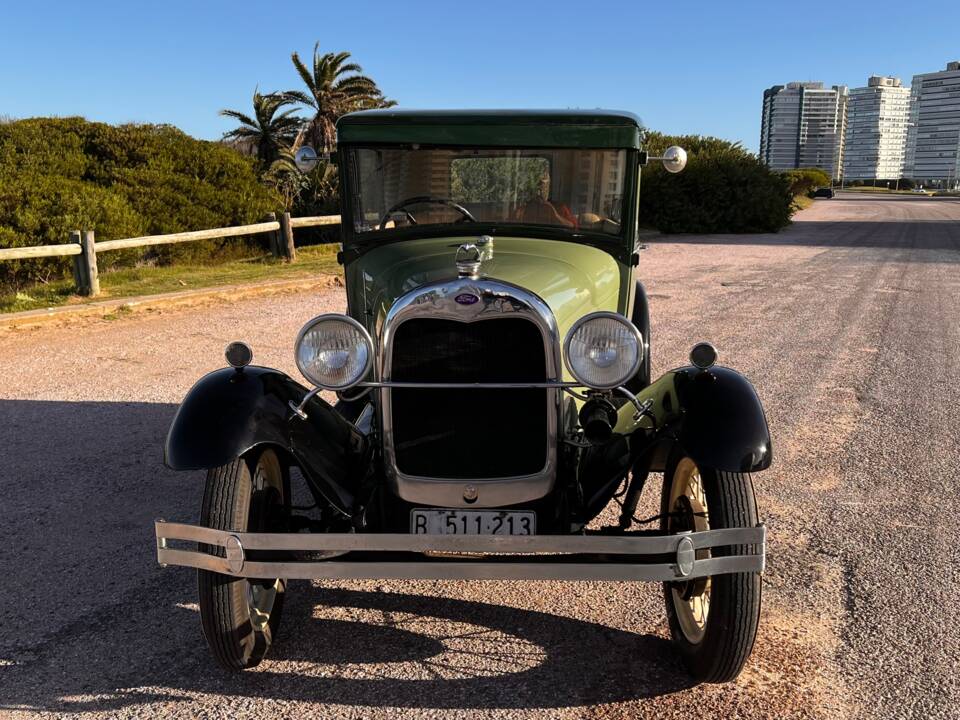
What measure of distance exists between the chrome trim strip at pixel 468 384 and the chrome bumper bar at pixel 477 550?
0.37 meters

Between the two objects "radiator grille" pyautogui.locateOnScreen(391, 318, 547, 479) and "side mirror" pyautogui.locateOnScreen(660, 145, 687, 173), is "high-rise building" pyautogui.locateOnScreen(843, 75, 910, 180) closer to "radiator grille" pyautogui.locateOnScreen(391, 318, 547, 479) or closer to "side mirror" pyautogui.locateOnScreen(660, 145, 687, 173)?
"side mirror" pyautogui.locateOnScreen(660, 145, 687, 173)

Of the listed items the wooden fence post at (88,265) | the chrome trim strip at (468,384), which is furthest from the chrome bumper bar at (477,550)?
the wooden fence post at (88,265)

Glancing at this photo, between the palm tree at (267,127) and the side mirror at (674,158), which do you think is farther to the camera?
the palm tree at (267,127)

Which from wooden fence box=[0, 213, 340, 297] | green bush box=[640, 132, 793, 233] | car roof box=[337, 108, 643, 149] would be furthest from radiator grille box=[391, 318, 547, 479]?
green bush box=[640, 132, 793, 233]

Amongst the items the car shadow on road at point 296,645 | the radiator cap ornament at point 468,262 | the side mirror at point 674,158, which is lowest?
the car shadow on road at point 296,645

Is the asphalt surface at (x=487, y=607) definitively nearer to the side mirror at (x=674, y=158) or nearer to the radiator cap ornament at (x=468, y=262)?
the radiator cap ornament at (x=468, y=262)

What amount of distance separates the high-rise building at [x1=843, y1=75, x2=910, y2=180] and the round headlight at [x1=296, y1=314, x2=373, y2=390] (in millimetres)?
133776

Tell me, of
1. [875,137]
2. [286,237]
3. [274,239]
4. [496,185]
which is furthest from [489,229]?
[875,137]

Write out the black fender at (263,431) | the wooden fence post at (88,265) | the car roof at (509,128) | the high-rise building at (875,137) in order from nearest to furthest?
the black fender at (263,431)
the car roof at (509,128)
the wooden fence post at (88,265)
the high-rise building at (875,137)

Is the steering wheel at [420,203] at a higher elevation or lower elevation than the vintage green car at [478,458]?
higher

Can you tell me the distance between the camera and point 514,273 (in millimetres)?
3047

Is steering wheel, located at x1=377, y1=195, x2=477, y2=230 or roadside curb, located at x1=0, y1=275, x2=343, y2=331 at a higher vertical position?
steering wheel, located at x1=377, y1=195, x2=477, y2=230

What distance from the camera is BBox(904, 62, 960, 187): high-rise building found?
111m

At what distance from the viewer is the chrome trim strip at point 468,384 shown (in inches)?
105
